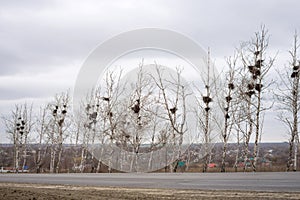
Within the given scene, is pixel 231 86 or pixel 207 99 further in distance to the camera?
pixel 231 86

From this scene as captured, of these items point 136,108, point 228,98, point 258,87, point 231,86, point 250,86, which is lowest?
point 136,108

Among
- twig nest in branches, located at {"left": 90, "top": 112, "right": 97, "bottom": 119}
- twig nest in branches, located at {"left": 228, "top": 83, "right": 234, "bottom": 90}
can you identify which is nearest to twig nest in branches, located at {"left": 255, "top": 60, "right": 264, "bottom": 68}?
twig nest in branches, located at {"left": 228, "top": 83, "right": 234, "bottom": 90}

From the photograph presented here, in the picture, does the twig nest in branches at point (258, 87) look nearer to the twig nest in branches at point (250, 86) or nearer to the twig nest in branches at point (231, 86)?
the twig nest in branches at point (250, 86)

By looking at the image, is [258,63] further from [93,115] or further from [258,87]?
[93,115]

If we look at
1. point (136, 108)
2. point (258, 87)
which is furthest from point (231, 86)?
point (136, 108)

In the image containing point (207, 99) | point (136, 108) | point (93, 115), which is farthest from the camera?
point (93, 115)

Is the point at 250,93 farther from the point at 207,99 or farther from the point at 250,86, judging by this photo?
the point at 207,99

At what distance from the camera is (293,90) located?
25641mm

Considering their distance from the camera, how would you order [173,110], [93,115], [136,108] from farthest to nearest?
Answer: 1. [93,115]
2. [136,108]
3. [173,110]

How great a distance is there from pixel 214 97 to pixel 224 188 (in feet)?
56.0

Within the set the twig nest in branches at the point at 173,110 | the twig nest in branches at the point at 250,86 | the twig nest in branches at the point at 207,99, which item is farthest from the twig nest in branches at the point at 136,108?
the twig nest in branches at the point at 250,86

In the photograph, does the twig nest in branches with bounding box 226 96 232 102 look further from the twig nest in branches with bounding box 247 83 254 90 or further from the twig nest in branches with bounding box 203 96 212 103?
the twig nest in branches with bounding box 247 83 254 90

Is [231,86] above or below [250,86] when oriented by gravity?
above

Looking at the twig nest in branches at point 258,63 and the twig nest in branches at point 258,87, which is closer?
the twig nest in branches at point 258,87
